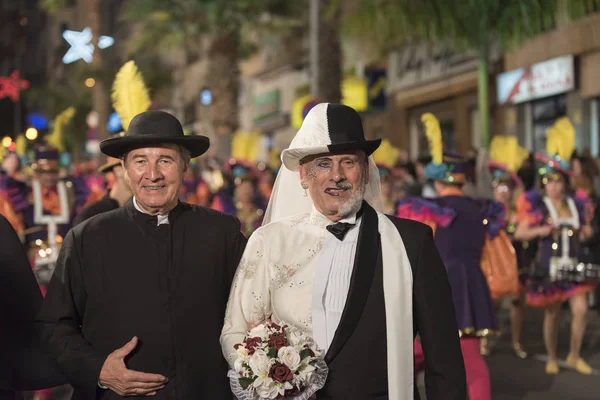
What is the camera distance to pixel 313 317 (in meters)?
4.43

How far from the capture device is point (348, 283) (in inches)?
177

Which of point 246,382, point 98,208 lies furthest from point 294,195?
point 98,208

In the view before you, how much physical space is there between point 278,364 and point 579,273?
8453 millimetres

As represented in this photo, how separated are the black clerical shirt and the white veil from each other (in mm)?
336

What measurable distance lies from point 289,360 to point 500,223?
5744mm

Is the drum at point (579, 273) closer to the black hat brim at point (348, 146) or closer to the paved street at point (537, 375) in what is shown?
the paved street at point (537, 375)

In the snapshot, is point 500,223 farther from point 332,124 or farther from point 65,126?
point 65,126

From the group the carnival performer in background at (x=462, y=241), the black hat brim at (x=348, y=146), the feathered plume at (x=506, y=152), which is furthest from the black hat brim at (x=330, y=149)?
the feathered plume at (x=506, y=152)

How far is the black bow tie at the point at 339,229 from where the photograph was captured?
15.0 feet

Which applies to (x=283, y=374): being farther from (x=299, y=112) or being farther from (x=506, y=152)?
(x=299, y=112)

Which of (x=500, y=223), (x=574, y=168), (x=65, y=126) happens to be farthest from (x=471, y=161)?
(x=65, y=126)

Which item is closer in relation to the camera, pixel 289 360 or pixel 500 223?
pixel 289 360

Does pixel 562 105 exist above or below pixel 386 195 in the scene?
above

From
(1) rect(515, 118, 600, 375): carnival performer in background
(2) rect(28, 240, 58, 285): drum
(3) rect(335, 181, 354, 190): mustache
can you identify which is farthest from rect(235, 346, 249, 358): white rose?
(1) rect(515, 118, 600, 375): carnival performer in background
